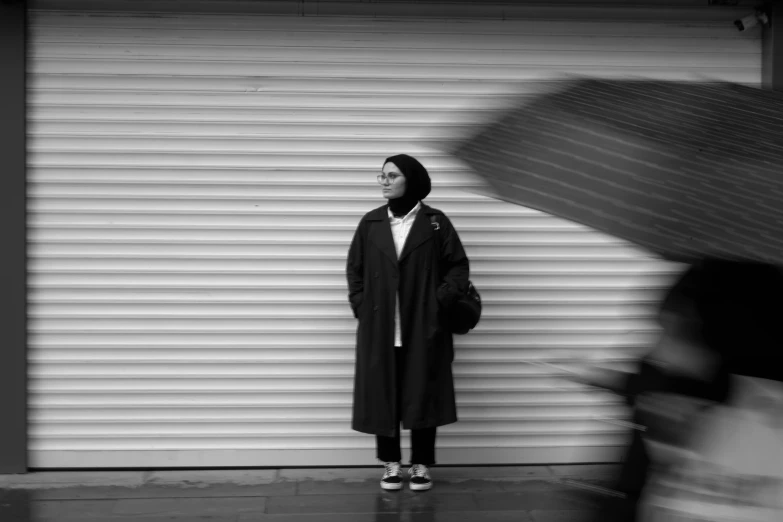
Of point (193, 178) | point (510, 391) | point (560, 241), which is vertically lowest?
point (510, 391)

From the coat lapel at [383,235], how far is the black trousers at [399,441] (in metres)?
0.56

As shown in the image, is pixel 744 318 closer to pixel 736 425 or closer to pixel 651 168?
pixel 736 425

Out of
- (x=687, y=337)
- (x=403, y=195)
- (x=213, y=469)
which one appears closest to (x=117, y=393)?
(x=213, y=469)

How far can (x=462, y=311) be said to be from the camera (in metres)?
5.46

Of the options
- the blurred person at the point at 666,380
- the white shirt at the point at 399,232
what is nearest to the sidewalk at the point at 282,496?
the white shirt at the point at 399,232

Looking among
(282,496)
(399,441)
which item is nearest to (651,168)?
(399,441)

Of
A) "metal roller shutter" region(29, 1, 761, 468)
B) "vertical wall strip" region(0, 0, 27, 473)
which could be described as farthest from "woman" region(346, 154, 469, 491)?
"vertical wall strip" region(0, 0, 27, 473)

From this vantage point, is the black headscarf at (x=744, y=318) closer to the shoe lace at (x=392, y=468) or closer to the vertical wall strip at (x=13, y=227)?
the shoe lace at (x=392, y=468)

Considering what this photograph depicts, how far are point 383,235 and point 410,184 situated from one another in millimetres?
336

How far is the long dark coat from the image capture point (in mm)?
5496

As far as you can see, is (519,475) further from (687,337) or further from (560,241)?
(687,337)

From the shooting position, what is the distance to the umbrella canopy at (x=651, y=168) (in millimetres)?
1744

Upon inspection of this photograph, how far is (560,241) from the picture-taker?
6.19m

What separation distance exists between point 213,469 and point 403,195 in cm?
216
